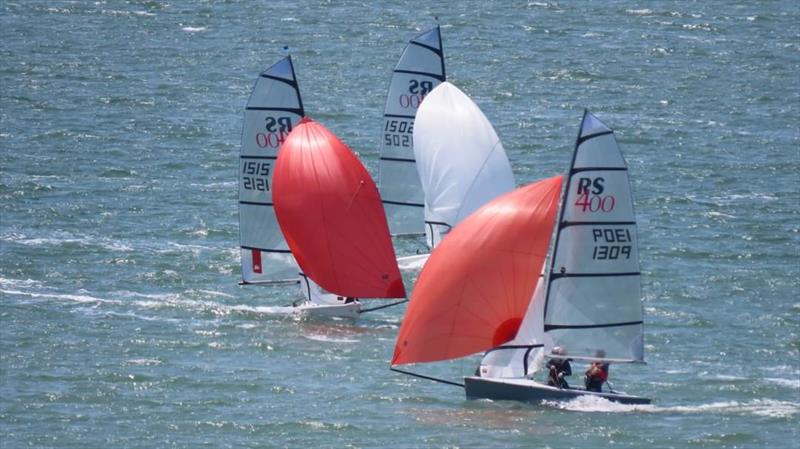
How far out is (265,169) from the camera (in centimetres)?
4084

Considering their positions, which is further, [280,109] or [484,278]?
[280,109]

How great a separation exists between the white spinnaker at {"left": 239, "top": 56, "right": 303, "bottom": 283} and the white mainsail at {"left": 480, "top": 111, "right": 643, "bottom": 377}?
30.4 ft

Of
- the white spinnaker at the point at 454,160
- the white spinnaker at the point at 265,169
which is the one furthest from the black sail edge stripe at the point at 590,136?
the white spinnaker at the point at 265,169

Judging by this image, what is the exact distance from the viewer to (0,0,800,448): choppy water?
108 ft

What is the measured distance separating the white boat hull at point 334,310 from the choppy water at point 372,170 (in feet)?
1.29

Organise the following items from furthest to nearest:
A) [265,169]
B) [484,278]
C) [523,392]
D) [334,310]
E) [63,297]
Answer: [63,297], [265,169], [334,310], [523,392], [484,278]

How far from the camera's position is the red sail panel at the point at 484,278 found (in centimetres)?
3262

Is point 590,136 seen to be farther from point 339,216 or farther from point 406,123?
point 406,123

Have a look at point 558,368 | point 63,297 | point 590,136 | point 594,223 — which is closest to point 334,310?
point 63,297

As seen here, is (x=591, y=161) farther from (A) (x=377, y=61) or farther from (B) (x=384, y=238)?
(A) (x=377, y=61)

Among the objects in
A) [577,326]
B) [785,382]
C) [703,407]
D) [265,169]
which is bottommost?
[703,407]

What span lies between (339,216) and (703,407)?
942 cm

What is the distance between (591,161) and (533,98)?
3455 cm

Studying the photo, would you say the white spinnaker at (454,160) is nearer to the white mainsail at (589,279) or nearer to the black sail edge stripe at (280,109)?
the black sail edge stripe at (280,109)
